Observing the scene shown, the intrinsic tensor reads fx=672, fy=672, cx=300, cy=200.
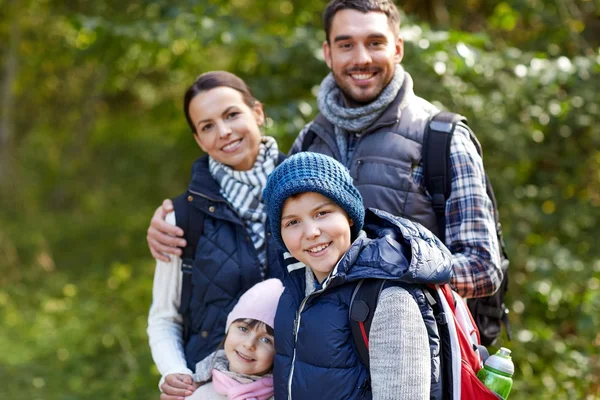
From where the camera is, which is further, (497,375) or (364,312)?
(497,375)

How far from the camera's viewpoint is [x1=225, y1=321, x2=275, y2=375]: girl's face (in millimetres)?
2439

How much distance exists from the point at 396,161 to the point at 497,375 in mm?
876

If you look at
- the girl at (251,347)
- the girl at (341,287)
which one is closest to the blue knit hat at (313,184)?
the girl at (341,287)

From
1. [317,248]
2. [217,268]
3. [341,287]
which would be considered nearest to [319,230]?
[317,248]

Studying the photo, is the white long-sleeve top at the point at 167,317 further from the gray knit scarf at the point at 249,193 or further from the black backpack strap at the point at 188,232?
the gray knit scarf at the point at 249,193

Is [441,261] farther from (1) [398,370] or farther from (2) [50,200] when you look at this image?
(2) [50,200]

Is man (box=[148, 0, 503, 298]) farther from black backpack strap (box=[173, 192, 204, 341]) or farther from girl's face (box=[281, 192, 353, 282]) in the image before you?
girl's face (box=[281, 192, 353, 282])

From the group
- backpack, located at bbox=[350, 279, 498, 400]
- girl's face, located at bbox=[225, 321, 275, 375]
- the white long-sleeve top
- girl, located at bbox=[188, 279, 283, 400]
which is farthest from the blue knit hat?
the white long-sleeve top

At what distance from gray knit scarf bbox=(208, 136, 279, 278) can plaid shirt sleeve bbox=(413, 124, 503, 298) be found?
2.45 ft

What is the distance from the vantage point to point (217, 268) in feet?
8.76

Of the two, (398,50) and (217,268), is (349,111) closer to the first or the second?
(398,50)

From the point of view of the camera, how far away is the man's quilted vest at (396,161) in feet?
8.40

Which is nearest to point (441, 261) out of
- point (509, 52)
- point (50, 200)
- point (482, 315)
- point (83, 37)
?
point (482, 315)

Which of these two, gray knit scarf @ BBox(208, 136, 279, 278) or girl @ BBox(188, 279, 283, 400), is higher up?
gray knit scarf @ BBox(208, 136, 279, 278)
